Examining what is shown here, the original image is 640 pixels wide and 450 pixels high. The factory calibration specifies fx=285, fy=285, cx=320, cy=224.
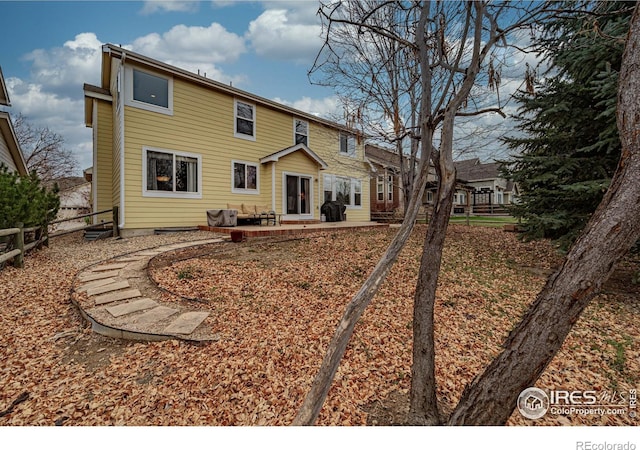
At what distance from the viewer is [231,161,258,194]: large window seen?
11047 millimetres

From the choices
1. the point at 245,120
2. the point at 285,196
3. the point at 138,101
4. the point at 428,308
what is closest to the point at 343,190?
the point at 285,196

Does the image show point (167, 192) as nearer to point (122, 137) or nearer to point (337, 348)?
point (122, 137)

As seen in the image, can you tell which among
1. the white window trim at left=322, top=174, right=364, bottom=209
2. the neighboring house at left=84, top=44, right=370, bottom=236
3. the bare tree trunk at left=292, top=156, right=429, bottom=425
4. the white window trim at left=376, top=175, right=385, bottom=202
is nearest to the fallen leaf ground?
the bare tree trunk at left=292, top=156, right=429, bottom=425

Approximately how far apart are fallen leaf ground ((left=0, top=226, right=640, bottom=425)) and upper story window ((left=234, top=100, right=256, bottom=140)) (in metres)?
7.47

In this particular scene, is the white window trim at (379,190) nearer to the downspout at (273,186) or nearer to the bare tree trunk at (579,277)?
the downspout at (273,186)

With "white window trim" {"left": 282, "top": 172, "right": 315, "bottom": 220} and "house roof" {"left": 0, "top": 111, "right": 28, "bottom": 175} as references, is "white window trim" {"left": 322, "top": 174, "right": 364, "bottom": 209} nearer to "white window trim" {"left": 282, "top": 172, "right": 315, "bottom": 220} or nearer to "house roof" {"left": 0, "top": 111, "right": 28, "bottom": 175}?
"white window trim" {"left": 282, "top": 172, "right": 315, "bottom": 220}

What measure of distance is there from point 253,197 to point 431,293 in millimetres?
10393

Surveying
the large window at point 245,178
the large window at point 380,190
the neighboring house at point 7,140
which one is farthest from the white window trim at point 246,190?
the large window at point 380,190

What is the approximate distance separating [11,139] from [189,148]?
665 cm

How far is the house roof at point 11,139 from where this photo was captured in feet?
28.9

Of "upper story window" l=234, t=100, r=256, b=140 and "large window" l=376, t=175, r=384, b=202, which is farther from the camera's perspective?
"large window" l=376, t=175, r=384, b=202

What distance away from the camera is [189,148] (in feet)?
32.0

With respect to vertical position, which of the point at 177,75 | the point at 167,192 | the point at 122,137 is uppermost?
the point at 177,75
